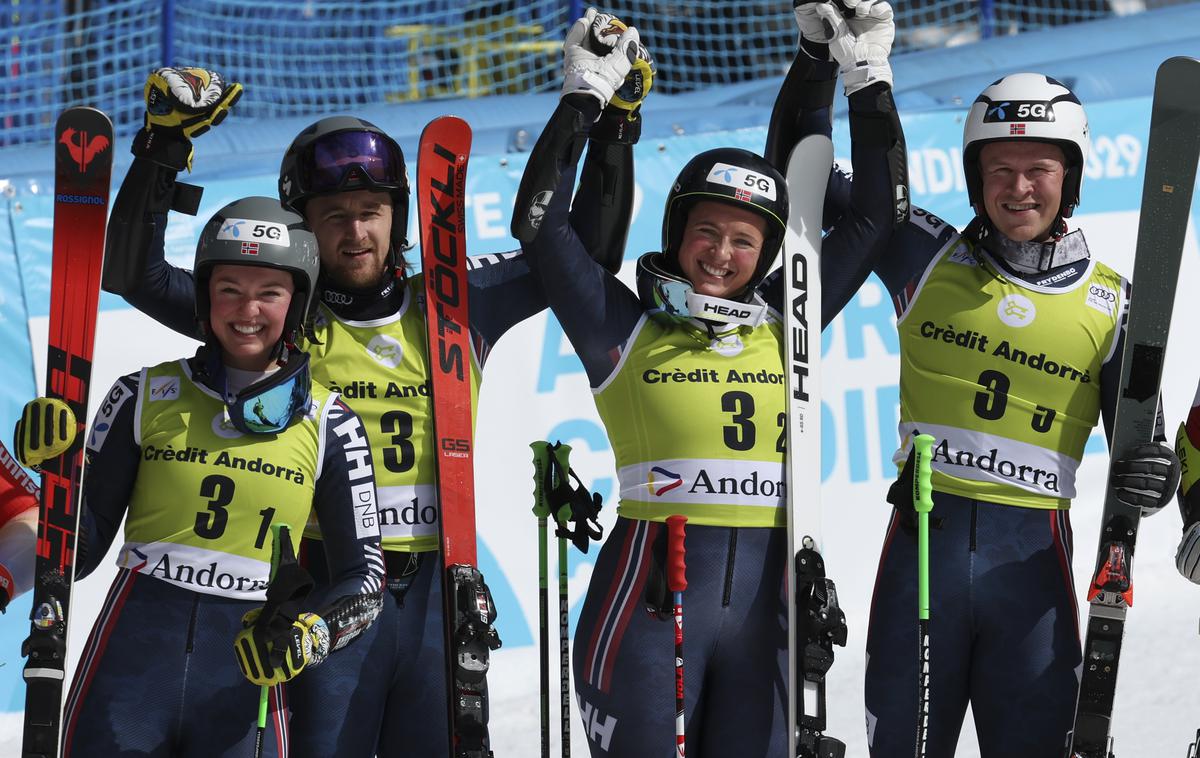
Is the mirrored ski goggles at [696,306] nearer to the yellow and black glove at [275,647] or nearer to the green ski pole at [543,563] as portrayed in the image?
the green ski pole at [543,563]

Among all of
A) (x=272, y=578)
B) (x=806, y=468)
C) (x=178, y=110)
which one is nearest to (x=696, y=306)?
(x=806, y=468)

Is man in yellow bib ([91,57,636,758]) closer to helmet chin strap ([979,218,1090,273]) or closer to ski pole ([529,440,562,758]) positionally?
ski pole ([529,440,562,758])

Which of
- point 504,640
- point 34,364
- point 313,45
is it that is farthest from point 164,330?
point 313,45

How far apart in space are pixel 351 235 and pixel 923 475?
1621 mm

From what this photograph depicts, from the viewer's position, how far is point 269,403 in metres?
3.56

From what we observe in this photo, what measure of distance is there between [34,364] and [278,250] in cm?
306

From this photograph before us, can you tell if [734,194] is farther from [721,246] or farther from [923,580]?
[923,580]

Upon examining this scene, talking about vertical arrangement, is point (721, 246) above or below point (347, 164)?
below

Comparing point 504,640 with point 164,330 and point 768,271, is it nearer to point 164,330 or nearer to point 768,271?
point 164,330

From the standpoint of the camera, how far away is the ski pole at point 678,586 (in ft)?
12.4

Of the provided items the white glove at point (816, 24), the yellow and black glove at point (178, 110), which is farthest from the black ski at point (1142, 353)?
the yellow and black glove at point (178, 110)

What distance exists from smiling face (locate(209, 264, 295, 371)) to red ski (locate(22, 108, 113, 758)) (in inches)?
14.3

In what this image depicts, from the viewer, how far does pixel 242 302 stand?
361 centimetres

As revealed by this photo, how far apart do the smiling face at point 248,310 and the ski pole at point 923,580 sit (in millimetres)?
1634
